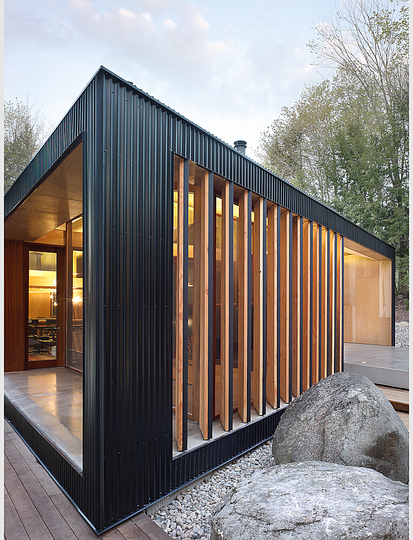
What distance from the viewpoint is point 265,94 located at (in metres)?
33.5

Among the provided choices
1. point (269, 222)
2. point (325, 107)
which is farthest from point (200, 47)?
point (269, 222)

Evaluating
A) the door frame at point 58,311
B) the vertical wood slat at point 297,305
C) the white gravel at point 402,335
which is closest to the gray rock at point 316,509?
the vertical wood slat at point 297,305

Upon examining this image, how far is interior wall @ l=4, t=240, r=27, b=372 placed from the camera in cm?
682

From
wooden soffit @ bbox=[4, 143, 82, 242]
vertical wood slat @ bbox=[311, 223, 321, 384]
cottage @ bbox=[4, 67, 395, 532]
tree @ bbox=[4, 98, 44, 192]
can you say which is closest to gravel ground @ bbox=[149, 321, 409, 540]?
cottage @ bbox=[4, 67, 395, 532]

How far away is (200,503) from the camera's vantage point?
2734mm

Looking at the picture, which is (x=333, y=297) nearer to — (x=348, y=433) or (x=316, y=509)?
(x=348, y=433)

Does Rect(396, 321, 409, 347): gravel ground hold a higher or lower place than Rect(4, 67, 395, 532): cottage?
lower

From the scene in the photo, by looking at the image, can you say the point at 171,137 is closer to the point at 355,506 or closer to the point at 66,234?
the point at 355,506

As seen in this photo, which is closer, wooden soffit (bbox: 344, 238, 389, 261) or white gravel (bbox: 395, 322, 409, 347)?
wooden soffit (bbox: 344, 238, 389, 261)

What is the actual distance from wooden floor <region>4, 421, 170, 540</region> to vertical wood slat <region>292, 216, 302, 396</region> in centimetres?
310

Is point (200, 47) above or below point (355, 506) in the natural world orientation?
above

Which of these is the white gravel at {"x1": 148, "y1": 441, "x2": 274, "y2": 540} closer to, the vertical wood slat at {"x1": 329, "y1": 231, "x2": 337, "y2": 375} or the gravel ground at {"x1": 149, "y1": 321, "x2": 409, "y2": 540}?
the gravel ground at {"x1": 149, "y1": 321, "x2": 409, "y2": 540}

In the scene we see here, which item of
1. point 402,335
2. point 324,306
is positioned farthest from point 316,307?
point 402,335

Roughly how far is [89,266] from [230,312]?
5.40 feet
